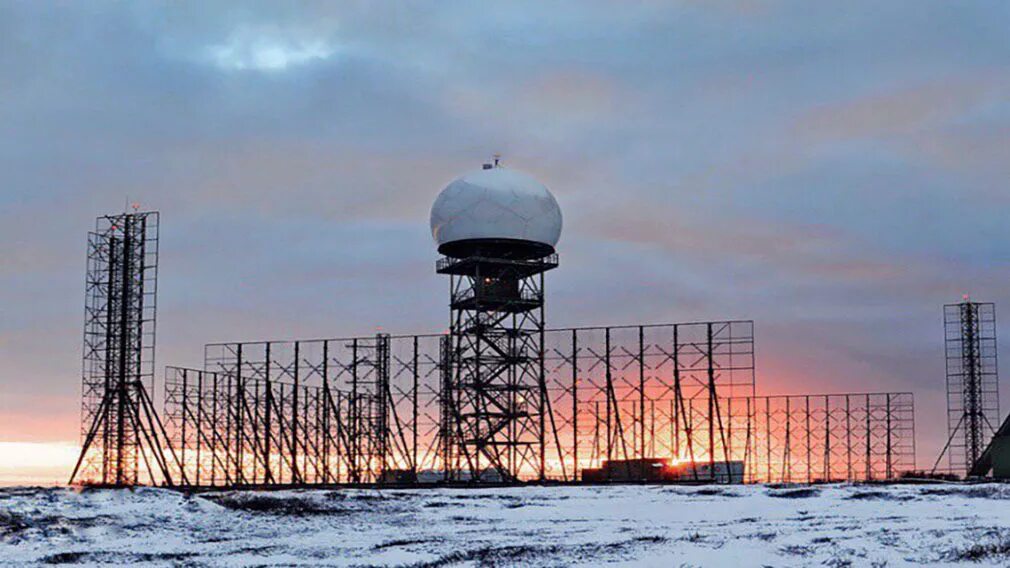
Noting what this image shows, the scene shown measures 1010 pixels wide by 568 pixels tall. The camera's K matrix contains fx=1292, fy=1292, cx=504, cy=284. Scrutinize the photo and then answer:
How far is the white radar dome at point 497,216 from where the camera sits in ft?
285

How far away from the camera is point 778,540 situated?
41406mm

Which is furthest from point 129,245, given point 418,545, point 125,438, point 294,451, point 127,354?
→ point 418,545

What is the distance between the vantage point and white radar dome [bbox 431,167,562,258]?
8700 centimetres

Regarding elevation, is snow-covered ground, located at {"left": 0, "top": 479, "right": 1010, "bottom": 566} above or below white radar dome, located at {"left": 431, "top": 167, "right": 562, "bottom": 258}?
below

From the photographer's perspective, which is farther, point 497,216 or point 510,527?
point 497,216

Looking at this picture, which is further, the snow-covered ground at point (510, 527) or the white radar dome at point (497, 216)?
the white radar dome at point (497, 216)

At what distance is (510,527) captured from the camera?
49.3 m

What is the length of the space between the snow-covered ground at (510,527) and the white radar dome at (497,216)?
25.8m

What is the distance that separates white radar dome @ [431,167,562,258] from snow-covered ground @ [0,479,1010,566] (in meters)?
25.8

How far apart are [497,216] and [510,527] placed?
40035 millimetres

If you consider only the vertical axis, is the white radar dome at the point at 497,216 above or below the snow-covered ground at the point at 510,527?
above

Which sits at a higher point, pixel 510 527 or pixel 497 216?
pixel 497 216

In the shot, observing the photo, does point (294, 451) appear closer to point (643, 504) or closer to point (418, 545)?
point (643, 504)

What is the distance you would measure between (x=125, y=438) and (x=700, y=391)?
35.9 m
